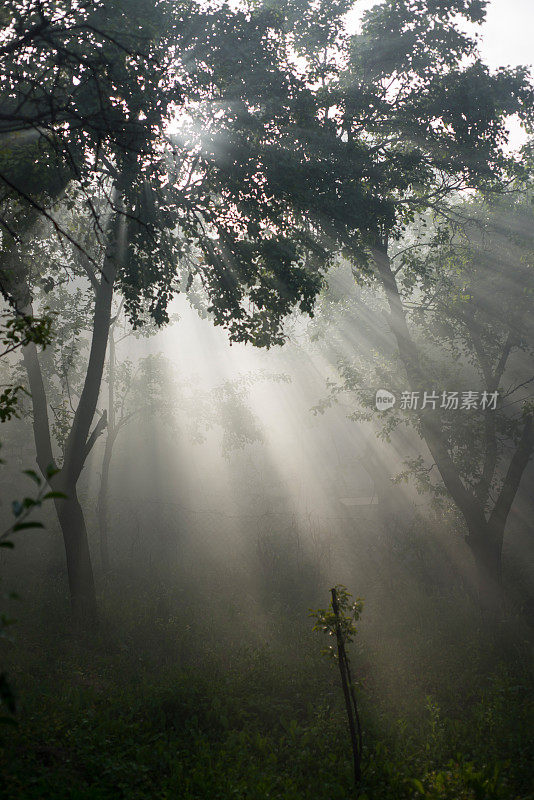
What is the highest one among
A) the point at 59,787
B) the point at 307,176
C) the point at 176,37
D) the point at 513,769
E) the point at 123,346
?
the point at 123,346

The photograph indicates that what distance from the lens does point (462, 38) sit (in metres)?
13.4

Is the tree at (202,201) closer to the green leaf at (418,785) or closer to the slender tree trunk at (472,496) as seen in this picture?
the slender tree trunk at (472,496)

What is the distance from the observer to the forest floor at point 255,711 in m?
6.18

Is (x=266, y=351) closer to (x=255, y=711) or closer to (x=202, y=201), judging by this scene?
(x=202, y=201)

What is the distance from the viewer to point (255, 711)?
29.2 ft

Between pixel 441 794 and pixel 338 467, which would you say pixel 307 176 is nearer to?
pixel 441 794

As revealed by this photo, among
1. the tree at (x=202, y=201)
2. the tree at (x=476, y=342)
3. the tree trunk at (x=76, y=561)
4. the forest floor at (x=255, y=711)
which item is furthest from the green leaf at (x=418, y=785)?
the tree at (x=476, y=342)

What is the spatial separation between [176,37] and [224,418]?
1528 cm

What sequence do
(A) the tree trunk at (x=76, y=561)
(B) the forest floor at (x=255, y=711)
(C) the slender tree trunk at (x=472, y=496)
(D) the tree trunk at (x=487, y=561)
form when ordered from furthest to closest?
(C) the slender tree trunk at (x=472, y=496)
(D) the tree trunk at (x=487, y=561)
(A) the tree trunk at (x=76, y=561)
(B) the forest floor at (x=255, y=711)

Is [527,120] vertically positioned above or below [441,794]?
above

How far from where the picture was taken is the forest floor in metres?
6.18

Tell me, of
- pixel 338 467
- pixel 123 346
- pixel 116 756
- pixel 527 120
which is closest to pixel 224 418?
pixel 338 467

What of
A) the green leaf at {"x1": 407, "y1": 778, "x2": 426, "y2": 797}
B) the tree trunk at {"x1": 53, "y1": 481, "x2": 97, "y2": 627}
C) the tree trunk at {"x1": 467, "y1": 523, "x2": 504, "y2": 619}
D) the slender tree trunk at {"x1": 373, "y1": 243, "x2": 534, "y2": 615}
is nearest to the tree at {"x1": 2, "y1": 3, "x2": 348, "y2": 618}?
the tree trunk at {"x1": 53, "y1": 481, "x2": 97, "y2": 627}

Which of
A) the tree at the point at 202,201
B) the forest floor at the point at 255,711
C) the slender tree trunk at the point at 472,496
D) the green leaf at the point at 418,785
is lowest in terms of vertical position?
the green leaf at the point at 418,785
